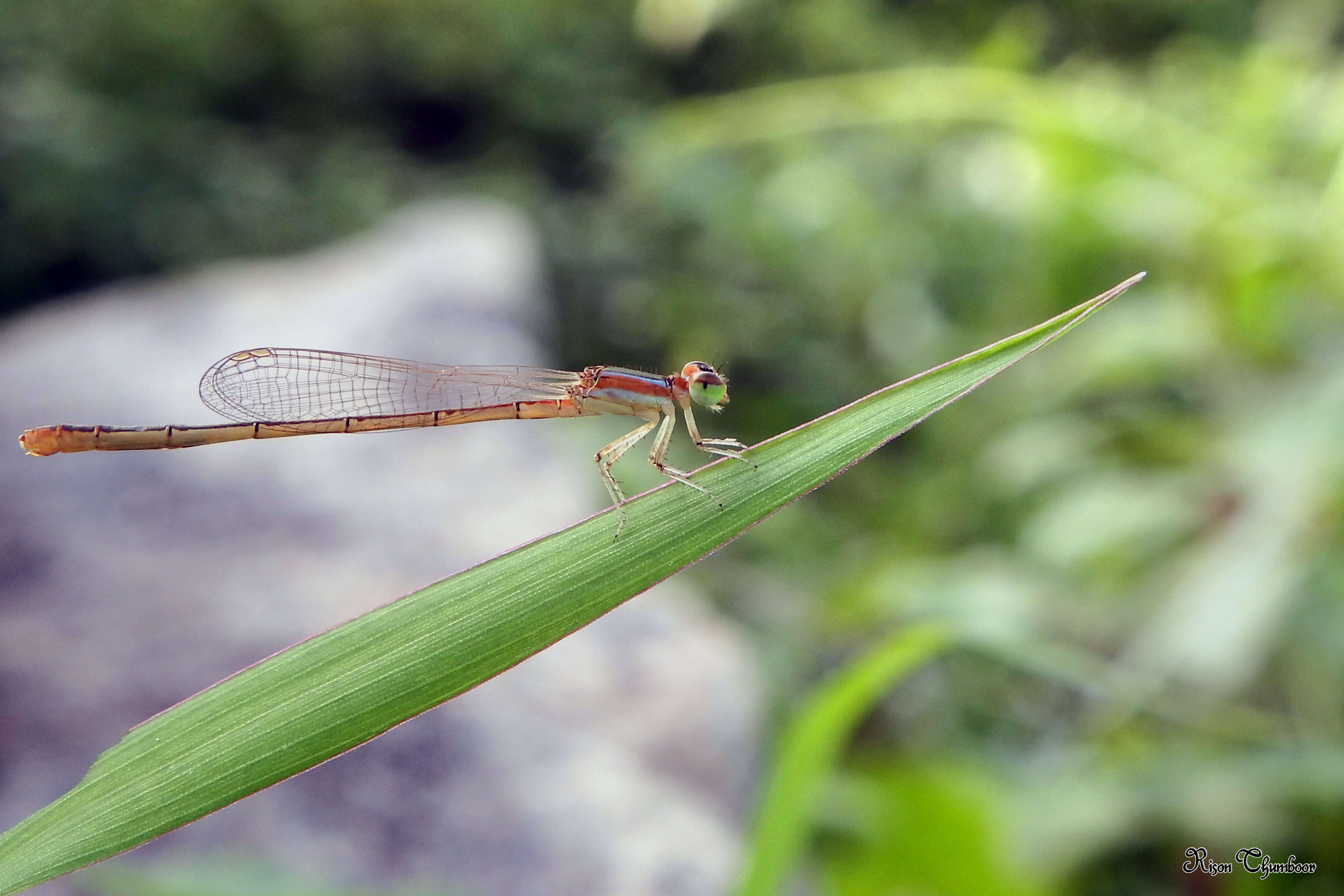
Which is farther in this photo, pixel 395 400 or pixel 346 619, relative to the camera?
pixel 346 619

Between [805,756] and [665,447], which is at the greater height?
[665,447]

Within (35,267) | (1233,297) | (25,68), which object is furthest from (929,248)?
(25,68)

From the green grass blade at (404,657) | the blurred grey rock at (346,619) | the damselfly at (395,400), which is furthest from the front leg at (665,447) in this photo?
the blurred grey rock at (346,619)

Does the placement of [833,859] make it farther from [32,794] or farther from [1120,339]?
[32,794]

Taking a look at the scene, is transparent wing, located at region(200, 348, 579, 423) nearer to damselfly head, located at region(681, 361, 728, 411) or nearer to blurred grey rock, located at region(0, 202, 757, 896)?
damselfly head, located at region(681, 361, 728, 411)

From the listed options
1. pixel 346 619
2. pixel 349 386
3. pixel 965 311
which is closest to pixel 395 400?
pixel 349 386

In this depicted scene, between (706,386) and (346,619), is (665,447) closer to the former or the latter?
(706,386)
